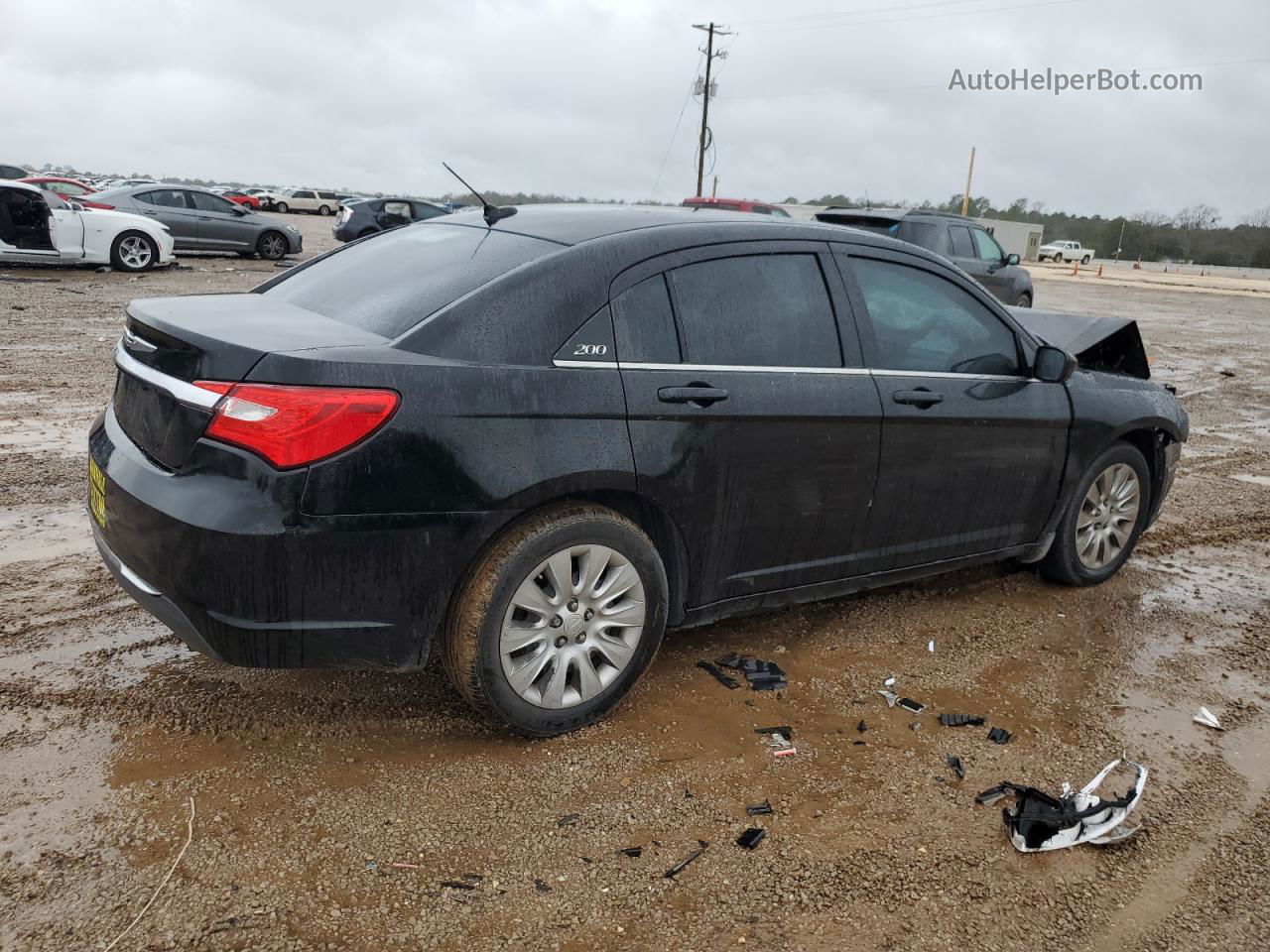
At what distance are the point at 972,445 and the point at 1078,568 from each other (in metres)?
1.24

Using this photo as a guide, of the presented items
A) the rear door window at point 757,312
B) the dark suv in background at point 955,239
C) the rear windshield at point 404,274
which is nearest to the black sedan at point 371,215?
the dark suv in background at point 955,239

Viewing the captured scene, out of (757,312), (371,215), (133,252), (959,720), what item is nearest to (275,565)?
(757,312)

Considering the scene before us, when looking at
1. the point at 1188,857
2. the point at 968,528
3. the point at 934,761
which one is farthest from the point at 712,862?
the point at 968,528

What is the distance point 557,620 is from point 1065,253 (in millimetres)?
73464

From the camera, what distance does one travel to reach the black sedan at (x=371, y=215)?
2359 centimetres

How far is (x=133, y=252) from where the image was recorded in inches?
664

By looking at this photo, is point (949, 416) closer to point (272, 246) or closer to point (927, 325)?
point (927, 325)

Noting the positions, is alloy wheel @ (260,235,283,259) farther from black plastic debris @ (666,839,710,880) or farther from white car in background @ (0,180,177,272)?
black plastic debris @ (666,839,710,880)

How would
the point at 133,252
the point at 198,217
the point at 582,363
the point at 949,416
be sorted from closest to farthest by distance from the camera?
the point at 582,363 → the point at 949,416 → the point at 133,252 → the point at 198,217

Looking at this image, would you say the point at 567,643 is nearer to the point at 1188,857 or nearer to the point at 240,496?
the point at 240,496

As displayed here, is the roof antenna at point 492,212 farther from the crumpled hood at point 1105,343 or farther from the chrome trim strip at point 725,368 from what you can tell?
the crumpled hood at point 1105,343

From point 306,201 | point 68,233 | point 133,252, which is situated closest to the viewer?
point 68,233

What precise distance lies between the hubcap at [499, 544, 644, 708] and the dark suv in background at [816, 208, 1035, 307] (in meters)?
11.0

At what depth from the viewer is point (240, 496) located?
2768 mm
